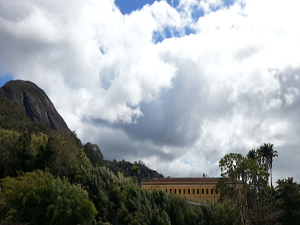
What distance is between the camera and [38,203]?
3011cm

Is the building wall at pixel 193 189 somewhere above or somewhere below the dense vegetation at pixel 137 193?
above

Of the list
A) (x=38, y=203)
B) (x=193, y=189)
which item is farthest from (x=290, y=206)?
(x=193, y=189)

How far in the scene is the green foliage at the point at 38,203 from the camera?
2989cm

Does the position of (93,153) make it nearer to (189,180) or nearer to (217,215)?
(189,180)

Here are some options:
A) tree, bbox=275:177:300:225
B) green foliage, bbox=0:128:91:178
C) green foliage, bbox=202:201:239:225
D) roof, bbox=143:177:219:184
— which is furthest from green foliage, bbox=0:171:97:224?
roof, bbox=143:177:219:184

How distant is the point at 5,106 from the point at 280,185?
69709 mm

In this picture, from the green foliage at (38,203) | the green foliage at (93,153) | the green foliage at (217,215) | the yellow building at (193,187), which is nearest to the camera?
the green foliage at (38,203)

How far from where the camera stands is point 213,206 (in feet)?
157

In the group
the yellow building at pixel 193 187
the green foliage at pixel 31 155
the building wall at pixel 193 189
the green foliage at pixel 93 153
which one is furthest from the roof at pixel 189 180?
the green foliage at pixel 31 155

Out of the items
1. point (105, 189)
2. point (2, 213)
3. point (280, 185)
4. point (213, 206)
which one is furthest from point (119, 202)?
point (280, 185)

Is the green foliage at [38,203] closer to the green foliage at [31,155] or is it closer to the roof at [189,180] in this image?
the green foliage at [31,155]

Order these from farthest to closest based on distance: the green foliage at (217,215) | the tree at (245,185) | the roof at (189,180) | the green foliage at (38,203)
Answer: the roof at (189,180)
the green foliage at (217,215)
the tree at (245,185)
the green foliage at (38,203)

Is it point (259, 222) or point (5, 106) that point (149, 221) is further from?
point (5, 106)

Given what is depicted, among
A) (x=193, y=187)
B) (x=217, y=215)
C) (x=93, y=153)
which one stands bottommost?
(x=217, y=215)
